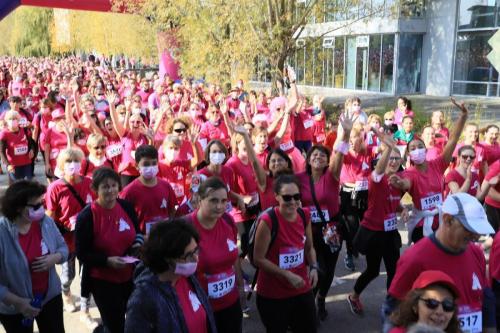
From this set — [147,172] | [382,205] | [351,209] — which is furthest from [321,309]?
[147,172]

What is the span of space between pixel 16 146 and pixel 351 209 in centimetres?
562

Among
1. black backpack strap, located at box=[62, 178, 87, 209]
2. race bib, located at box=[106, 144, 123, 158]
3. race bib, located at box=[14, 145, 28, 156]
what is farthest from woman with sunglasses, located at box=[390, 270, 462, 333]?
race bib, located at box=[14, 145, 28, 156]

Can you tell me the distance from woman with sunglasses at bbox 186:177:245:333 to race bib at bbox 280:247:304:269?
1.26 feet

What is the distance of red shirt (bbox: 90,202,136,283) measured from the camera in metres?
3.76

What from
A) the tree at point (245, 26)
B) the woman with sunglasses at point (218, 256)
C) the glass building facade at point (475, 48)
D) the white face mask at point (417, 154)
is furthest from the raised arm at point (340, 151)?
the glass building facade at point (475, 48)

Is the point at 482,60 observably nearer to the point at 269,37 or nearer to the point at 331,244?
the point at 269,37

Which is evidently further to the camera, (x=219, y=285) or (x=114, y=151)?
(x=114, y=151)

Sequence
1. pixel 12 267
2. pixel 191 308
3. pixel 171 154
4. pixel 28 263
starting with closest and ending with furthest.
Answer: pixel 191 308 < pixel 12 267 < pixel 28 263 < pixel 171 154

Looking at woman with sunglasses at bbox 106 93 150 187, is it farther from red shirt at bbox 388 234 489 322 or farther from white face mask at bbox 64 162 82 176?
red shirt at bbox 388 234 489 322

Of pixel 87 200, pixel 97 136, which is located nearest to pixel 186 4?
pixel 97 136

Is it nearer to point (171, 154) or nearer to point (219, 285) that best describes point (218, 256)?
point (219, 285)

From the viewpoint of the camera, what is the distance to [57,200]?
4.53 m

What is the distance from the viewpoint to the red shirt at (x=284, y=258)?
3670mm

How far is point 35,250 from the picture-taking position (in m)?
3.44
